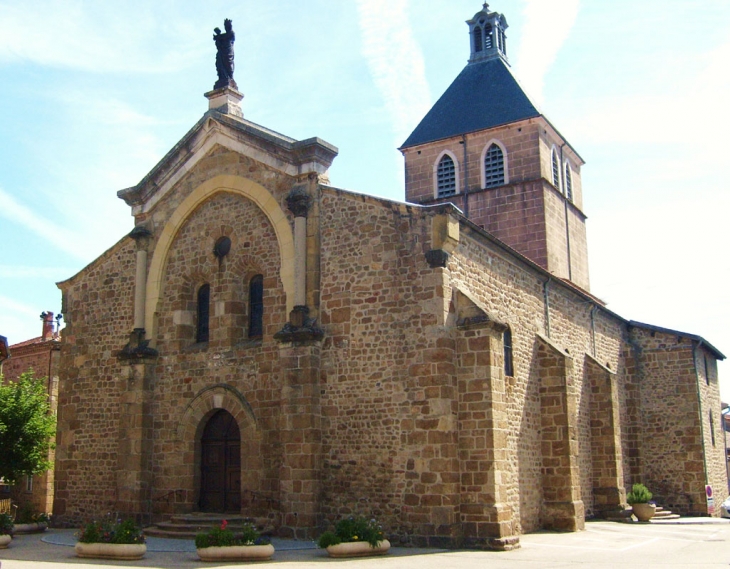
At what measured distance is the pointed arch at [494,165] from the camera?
1086 inches

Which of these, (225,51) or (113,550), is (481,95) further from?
(113,550)

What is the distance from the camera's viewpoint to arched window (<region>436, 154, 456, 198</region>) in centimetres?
2829

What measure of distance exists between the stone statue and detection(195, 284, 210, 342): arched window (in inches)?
206

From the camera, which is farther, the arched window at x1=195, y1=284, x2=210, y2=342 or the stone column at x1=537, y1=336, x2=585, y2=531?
the arched window at x1=195, y1=284, x2=210, y2=342

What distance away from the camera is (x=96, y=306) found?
2034cm

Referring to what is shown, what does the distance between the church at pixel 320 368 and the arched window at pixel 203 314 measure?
4cm

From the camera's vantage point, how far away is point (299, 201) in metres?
17.1

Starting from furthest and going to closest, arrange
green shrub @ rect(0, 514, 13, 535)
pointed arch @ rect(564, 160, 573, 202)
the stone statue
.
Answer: pointed arch @ rect(564, 160, 573, 202)
the stone statue
green shrub @ rect(0, 514, 13, 535)

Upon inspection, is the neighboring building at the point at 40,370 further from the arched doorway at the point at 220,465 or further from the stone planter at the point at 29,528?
the arched doorway at the point at 220,465

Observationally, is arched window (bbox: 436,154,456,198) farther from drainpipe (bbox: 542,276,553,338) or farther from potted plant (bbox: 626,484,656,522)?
potted plant (bbox: 626,484,656,522)

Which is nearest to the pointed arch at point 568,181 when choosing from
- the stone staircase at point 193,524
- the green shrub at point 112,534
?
the stone staircase at point 193,524

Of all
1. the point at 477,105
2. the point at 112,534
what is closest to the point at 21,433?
the point at 112,534

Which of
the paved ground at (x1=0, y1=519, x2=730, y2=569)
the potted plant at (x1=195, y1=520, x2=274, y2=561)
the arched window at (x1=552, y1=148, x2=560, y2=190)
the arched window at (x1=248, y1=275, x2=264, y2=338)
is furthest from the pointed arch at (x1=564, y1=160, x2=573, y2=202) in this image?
the potted plant at (x1=195, y1=520, x2=274, y2=561)

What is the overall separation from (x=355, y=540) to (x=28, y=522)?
920cm
